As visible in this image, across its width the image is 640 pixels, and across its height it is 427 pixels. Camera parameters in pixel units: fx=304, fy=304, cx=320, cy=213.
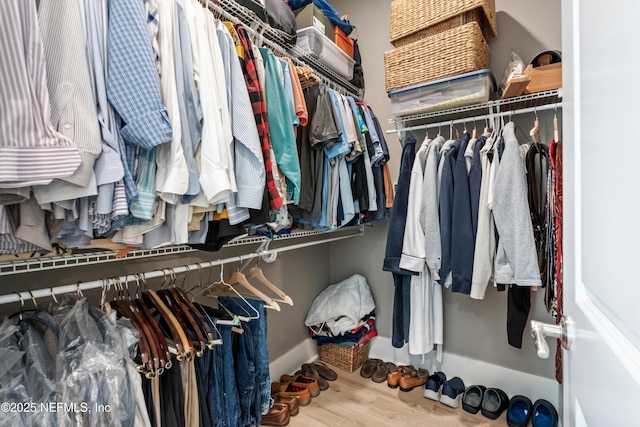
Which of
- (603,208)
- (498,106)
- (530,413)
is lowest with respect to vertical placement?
(530,413)

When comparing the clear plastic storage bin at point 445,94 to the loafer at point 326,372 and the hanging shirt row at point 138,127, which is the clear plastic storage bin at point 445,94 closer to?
the hanging shirt row at point 138,127

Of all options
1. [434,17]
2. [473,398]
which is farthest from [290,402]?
[434,17]

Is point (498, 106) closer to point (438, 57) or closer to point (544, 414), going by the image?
point (438, 57)

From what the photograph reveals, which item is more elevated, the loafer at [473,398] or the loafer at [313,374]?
the loafer at [313,374]

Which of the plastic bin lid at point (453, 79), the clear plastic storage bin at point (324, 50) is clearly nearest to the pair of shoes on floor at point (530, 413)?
the plastic bin lid at point (453, 79)

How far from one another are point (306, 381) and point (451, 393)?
841mm

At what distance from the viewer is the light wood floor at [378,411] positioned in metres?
1.58

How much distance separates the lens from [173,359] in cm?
99

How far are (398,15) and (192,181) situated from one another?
1.63 metres

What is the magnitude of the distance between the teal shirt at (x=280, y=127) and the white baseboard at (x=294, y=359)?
1345 millimetres

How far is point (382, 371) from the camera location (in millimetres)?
2021

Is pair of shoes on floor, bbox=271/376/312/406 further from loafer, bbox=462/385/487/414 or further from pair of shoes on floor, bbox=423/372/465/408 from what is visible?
loafer, bbox=462/385/487/414

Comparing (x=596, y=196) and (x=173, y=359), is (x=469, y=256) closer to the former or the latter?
(x=596, y=196)

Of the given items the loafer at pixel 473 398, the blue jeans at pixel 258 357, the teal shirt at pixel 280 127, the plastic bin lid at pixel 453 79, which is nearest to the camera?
the teal shirt at pixel 280 127
